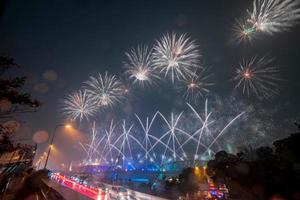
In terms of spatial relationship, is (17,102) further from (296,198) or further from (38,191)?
(296,198)

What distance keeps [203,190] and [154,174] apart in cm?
7621

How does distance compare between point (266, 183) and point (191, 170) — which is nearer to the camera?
point (266, 183)

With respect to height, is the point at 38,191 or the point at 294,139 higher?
the point at 294,139

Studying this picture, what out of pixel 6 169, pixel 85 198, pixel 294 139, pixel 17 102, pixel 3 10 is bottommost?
pixel 85 198

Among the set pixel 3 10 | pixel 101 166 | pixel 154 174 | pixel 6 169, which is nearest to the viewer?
pixel 3 10

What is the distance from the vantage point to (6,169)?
57.6 ft

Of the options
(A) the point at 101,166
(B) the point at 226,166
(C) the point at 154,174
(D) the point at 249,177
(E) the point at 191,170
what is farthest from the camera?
(A) the point at 101,166

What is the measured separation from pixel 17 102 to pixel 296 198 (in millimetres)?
41659

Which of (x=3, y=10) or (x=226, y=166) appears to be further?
(x=226, y=166)

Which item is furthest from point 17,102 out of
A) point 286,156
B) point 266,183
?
point 266,183

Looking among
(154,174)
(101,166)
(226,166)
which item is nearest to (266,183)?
(226,166)

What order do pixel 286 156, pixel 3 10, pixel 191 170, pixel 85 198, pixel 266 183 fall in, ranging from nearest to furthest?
pixel 3 10, pixel 85 198, pixel 286 156, pixel 266 183, pixel 191 170

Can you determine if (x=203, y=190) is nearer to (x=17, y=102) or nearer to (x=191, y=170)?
(x=191, y=170)

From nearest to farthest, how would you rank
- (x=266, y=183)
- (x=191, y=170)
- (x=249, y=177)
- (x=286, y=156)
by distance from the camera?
(x=286, y=156)
(x=266, y=183)
(x=249, y=177)
(x=191, y=170)
